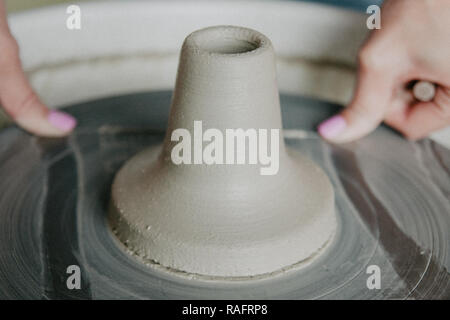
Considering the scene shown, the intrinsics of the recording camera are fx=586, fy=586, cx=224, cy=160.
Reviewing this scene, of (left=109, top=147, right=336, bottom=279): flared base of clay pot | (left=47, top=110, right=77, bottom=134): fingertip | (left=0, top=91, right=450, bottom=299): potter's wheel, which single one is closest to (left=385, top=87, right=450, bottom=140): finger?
(left=0, top=91, right=450, bottom=299): potter's wheel

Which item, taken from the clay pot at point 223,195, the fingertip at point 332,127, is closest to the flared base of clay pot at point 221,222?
the clay pot at point 223,195

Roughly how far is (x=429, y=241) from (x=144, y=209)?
16.6 inches

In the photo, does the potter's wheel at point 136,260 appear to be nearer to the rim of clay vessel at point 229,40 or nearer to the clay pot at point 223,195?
the clay pot at point 223,195

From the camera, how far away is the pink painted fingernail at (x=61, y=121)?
109 centimetres

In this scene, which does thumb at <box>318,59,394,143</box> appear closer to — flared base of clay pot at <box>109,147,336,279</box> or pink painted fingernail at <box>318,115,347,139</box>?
pink painted fingernail at <box>318,115,347,139</box>

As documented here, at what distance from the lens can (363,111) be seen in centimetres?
109

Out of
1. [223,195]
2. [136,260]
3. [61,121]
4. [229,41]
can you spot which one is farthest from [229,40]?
[61,121]

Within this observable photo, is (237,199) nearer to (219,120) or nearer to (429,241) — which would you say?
(219,120)

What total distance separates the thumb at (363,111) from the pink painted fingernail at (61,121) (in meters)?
0.47

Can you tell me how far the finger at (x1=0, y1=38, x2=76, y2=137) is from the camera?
41.3 inches

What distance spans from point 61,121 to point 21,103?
77mm

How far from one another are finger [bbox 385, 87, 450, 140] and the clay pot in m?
0.36

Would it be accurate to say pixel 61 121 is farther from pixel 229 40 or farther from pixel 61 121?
pixel 229 40

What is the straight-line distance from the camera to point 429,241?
87 cm
